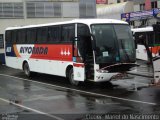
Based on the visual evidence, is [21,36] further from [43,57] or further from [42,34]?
[43,57]

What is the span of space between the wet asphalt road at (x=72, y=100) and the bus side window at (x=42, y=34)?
275 centimetres

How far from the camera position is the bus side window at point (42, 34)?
2117 cm

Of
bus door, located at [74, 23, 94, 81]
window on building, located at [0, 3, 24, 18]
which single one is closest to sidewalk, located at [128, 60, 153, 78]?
bus door, located at [74, 23, 94, 81]

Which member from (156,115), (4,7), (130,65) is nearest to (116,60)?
(130,65)

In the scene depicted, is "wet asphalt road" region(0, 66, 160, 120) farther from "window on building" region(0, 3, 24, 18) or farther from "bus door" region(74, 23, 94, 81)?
"window on building" region(0, 3, 24, 18)

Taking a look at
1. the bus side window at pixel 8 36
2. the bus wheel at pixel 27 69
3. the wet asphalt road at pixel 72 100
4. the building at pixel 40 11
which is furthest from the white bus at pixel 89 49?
the building at pixel 40 11

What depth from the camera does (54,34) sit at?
2017 centimetres

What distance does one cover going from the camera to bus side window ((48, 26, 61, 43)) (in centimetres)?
1977

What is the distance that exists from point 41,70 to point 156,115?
11.9 meters

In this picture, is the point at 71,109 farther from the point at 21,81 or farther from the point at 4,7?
the point at 4,7

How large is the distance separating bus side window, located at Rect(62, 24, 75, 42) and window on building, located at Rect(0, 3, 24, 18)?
20.2 meters

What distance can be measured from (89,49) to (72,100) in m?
3.83

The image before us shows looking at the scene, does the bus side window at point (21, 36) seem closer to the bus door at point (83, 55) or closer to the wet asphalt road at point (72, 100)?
the wet asphalt road at point (72, 100)

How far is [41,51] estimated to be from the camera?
21531mm
